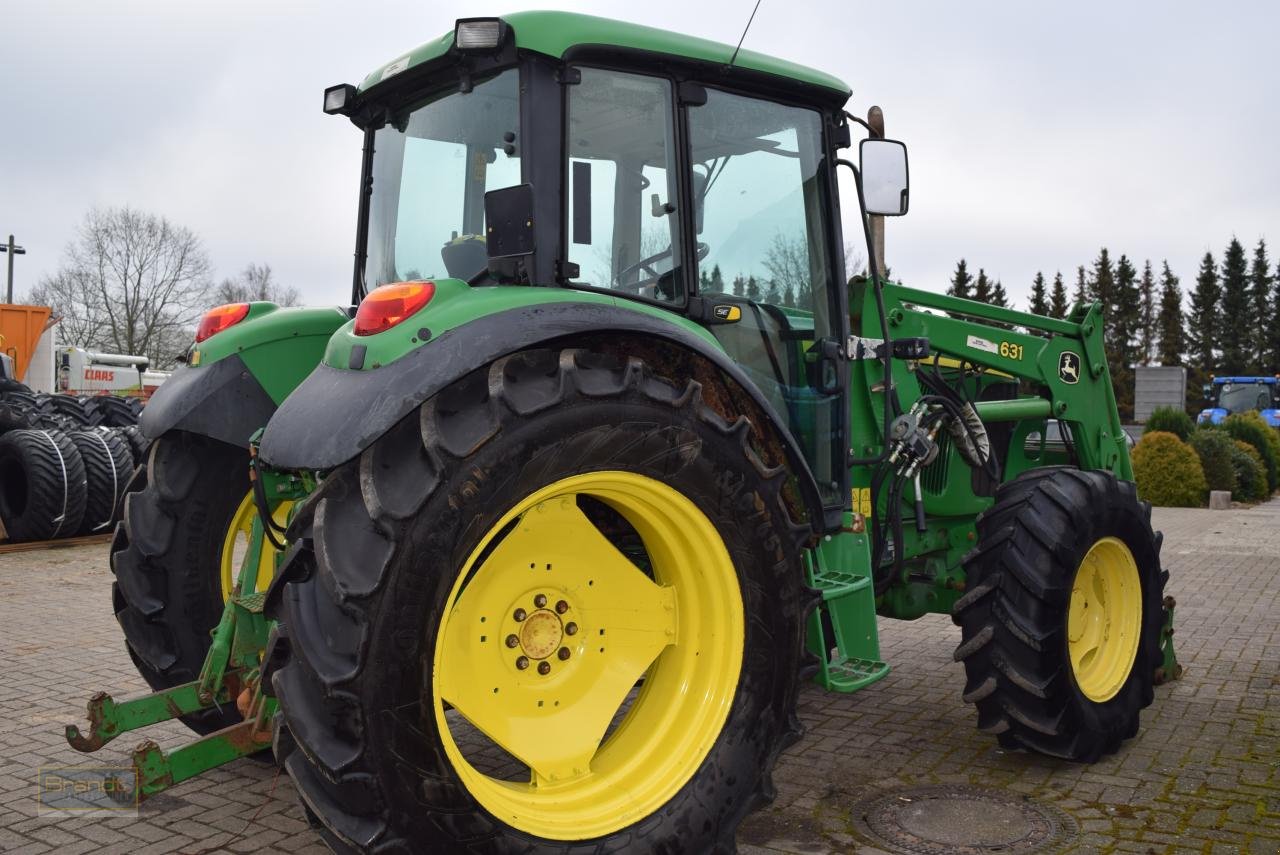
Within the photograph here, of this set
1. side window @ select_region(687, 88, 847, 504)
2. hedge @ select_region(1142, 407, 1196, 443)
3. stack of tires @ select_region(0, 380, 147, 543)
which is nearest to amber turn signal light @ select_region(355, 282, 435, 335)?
side window @ select_region(687, 88, 847, 504)

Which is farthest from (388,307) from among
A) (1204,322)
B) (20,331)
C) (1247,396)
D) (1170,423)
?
(1204,322)

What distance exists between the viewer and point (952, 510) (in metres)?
5.11

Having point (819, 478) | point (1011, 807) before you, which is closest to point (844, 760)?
point (1011, 807)

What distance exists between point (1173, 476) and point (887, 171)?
15781 mm

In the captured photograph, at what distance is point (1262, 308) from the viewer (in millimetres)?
58594

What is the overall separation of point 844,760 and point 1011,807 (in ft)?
2.49

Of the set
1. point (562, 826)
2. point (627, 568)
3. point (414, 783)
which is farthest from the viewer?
point (627, 568)

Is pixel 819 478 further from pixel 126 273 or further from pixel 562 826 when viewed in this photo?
pixel 126 273

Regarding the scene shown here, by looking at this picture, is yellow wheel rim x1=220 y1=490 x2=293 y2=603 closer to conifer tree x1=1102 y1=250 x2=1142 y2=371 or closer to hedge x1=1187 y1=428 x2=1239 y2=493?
hedge x1=1187 y1=428 x2=1239 y2=493

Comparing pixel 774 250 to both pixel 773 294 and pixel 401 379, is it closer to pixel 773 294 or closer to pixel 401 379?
pixel 773 294

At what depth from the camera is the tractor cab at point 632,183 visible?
11.1ft

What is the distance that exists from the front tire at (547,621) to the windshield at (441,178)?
0.82 m

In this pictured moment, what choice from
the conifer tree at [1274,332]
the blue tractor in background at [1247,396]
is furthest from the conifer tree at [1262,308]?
the blue tractor in background at [1247,396]

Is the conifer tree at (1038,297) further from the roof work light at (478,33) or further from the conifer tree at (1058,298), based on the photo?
the roof work light at (478,33)
